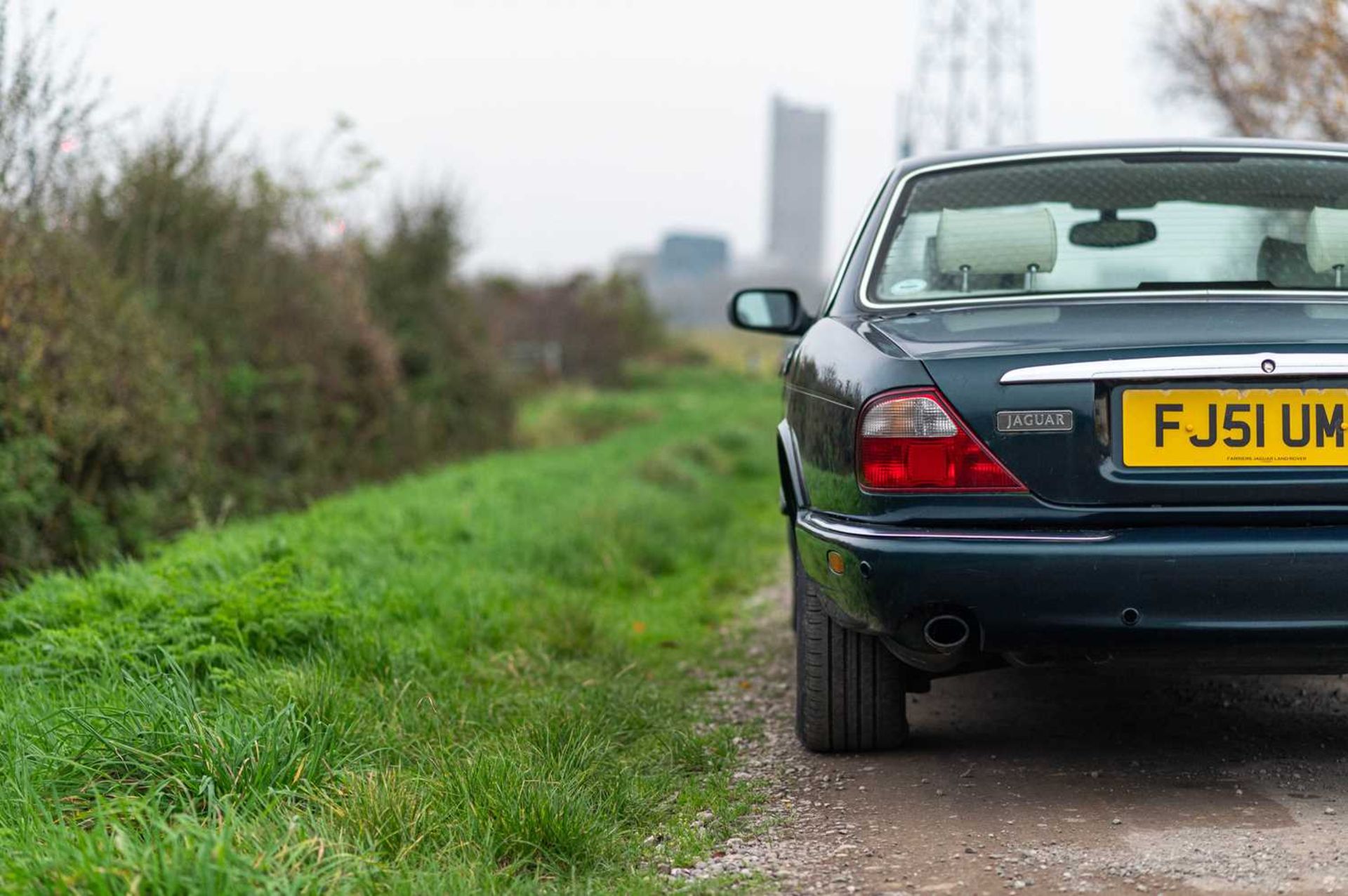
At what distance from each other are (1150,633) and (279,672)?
2.48m

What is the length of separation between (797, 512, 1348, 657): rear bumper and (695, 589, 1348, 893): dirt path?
46 cm

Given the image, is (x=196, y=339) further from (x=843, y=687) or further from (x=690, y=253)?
(x=690, y=253)

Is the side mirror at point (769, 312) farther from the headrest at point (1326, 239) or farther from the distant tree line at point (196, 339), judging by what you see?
the distant tree line at point (196, 339)

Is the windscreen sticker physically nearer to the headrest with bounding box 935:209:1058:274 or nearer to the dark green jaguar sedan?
the headrest with bounding box 935:209:1058:274

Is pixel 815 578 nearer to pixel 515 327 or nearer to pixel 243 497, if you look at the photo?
pixel 243 497

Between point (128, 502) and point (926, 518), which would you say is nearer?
point (926, 518)

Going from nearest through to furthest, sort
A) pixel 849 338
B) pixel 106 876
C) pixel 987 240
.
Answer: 1. pixel 106 876
2. pixel 849 338
3. pixel 987 240

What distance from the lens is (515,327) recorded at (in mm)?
30156

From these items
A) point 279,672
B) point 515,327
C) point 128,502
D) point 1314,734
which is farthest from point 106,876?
point 515,327

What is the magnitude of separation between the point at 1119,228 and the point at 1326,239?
1.92ft

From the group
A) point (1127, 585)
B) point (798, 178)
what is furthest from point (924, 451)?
point (798, 178)

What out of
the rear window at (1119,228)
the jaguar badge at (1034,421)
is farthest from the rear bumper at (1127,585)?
the rear window at (1119,228)

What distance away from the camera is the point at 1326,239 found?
3.99 metres

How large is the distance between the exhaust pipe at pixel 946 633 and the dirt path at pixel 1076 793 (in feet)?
1.54
